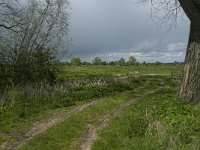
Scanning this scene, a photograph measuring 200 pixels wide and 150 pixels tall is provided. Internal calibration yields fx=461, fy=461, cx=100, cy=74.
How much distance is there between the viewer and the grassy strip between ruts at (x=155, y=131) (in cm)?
1352

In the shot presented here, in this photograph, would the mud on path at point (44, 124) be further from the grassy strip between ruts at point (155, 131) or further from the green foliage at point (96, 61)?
the green foliage at point (96, 61)

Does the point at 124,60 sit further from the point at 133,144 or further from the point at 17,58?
the point at 133,144

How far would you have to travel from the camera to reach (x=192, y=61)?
22.9 m

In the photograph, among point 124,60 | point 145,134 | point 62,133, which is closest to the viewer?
point 145,134

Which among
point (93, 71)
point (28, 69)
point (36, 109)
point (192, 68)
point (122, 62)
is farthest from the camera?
point (122, 62)

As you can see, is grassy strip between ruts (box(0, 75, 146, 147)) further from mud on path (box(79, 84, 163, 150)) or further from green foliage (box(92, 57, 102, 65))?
green foliage (box(92, 57, 102, 65))

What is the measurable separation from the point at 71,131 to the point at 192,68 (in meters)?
8.48

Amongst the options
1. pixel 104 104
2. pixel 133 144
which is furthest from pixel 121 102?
pixel 133 144

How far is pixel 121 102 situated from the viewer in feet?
83.1

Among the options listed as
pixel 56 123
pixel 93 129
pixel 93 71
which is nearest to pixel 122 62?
pixel 93 71

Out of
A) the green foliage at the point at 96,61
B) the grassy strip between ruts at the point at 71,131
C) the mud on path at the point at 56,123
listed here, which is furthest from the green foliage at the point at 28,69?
the green foliage at the point at 96,61

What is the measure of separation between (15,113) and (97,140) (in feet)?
21.9

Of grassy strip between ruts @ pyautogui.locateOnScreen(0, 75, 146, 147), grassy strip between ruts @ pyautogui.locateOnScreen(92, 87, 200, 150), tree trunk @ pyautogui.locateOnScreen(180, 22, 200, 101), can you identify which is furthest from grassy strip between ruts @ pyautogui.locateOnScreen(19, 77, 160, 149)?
tree trunk @ pyautogui.locateOnScreen(180, 22, 200, 101)

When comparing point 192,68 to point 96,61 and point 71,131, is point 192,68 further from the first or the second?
point 96,61
